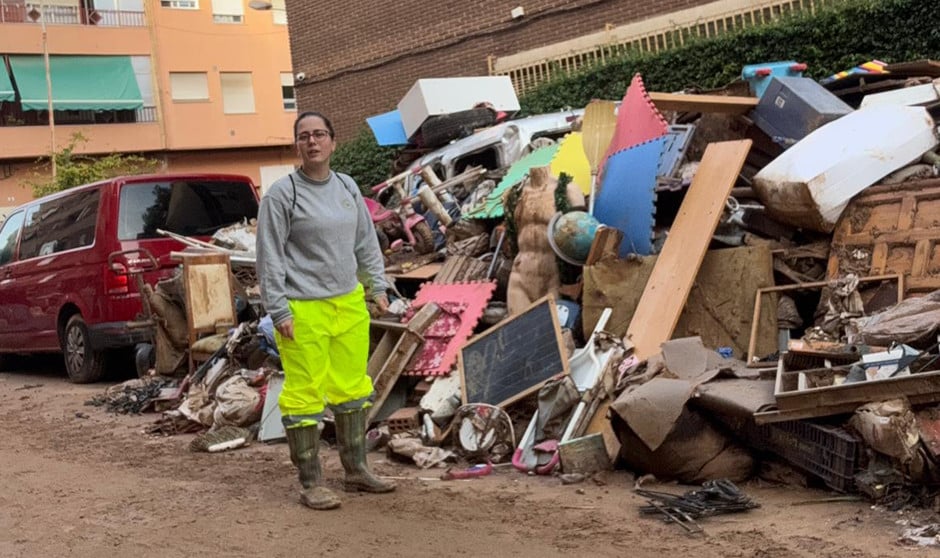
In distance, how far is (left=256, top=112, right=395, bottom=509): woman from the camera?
213 inches

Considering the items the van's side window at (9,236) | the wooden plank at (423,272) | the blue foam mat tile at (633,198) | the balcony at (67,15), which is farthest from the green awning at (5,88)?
the blue foam mat tile at (633,198)

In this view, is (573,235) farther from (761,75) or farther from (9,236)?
(9,236)

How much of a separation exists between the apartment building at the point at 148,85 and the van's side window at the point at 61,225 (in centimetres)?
2366

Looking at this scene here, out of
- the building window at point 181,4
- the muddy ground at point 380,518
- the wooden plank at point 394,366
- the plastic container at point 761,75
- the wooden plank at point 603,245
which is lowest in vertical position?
the muddy ground at point 380,518

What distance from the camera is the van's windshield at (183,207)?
10.7 metres

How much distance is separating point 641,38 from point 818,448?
398 inches

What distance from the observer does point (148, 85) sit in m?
37.4

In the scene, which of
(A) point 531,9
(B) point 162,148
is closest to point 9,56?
(B) point 162,148

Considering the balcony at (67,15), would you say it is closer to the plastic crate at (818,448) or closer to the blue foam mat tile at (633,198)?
the blue foam mat tile at (633,198)

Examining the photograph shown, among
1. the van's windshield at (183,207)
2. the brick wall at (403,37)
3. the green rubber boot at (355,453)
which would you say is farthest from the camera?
the brick wall at (403,37)

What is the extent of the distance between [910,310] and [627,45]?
31.0ft

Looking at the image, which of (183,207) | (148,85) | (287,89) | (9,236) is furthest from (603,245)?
(287,89)

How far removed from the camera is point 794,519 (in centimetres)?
472

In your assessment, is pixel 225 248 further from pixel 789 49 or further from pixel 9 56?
pixel 9 56
